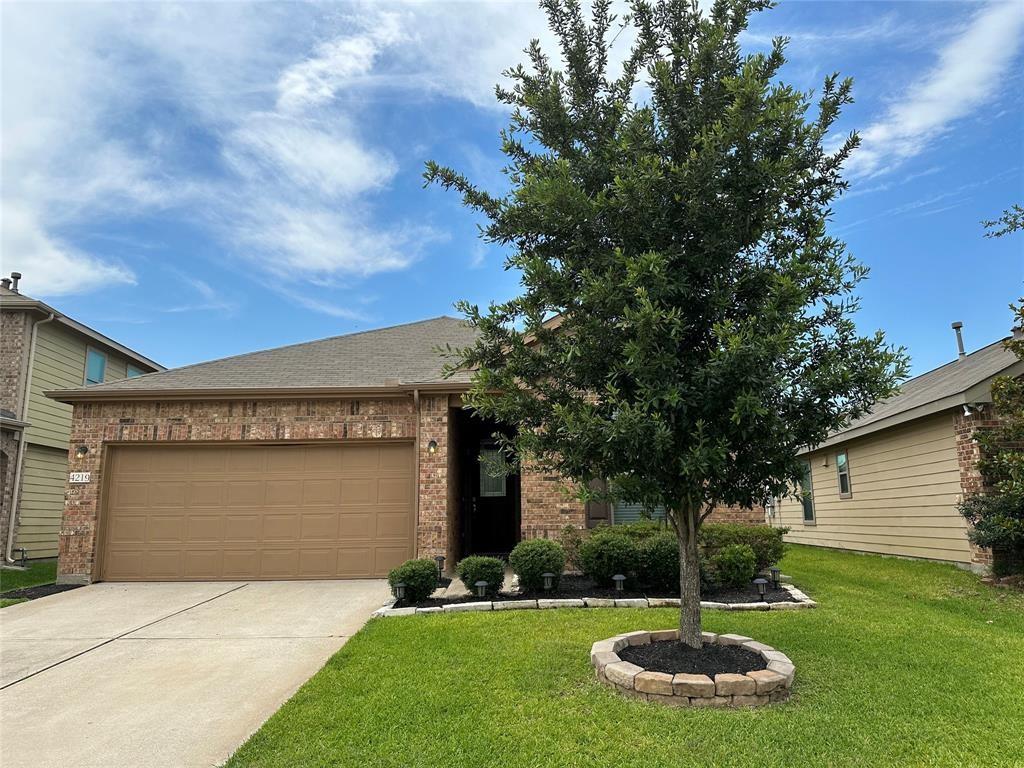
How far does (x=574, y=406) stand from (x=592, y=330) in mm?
606

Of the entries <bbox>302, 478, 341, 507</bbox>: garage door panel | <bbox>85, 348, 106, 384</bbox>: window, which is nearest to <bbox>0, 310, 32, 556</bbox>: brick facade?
<bbox>85, 348, 106, 384</bbox>: window

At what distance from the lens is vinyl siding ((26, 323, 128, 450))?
13594mm

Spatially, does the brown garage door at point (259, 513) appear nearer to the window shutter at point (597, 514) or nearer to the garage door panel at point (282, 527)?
the garage door panel at point (282, 527)

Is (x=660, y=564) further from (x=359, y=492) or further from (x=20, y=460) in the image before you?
(x=20, y=460)

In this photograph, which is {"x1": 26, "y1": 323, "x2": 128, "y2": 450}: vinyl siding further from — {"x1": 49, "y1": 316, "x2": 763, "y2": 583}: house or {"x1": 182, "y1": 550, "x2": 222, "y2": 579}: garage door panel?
{"x1": 182, "y1": 550, "x2": 222, "y2": 579}: garage door panel

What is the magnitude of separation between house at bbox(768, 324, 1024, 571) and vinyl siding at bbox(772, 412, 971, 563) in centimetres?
2

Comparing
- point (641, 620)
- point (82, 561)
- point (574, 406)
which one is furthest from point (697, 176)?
point (82, 561)

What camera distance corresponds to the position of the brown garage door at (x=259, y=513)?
32.3 feet

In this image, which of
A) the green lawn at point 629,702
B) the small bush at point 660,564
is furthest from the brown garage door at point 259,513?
the small bush at point 660,564

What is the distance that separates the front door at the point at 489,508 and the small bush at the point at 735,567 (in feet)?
16.7

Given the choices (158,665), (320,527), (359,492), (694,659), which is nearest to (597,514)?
(359,492)

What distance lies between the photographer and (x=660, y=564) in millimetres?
7723

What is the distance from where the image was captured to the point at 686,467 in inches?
154

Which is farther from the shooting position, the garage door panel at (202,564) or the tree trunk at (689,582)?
the garage door panel at (202,564)
